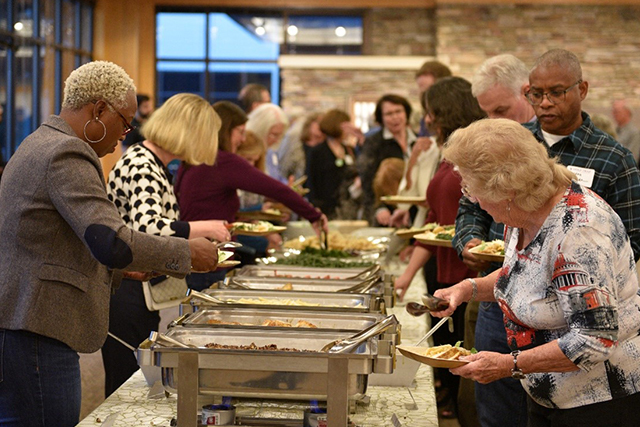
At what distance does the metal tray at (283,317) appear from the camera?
2158mm

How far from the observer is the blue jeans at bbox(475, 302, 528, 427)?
2.45 metres

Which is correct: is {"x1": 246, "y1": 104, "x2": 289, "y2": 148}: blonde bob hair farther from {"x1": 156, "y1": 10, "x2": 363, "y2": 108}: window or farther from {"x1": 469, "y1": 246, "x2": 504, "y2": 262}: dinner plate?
{"x1": 156, "y1": 10, "x2": 363, "y2": 108}: window

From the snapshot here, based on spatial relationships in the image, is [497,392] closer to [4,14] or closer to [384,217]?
[384,217]

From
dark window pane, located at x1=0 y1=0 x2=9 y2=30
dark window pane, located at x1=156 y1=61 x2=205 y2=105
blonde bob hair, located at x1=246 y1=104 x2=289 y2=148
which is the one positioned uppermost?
dark window pane, located at x1=0 y1=0 x2=9 y2=30

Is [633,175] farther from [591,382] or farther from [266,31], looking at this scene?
[266,31]

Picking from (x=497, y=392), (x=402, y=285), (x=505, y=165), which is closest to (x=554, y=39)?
(x=402, y=285)

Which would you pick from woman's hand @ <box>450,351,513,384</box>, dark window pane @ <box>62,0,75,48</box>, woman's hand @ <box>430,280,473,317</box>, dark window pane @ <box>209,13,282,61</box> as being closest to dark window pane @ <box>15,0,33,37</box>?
dark window pane @ <box>62,0,75,48</box>

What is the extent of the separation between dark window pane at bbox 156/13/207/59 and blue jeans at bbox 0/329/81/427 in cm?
1140

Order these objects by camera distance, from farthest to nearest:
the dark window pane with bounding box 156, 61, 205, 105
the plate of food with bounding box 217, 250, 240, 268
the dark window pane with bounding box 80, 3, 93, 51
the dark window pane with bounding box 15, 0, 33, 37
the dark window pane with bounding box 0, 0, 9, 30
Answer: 1. the dark window pane with bounding box 156, 61, 205, 105
2. the dark window pane with bounding box 80, 3, 93, 51
3. the dark window pane with bounding box 15, 0, 33, 37
4. the dark window pane with bounding box 0, 0, 9, 30
5. the plate of food with bounding box 217, 250, 240, 268

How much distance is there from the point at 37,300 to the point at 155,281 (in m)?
1.11

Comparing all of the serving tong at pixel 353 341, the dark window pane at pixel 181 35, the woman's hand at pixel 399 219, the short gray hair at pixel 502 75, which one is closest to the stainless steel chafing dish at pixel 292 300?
the serving tong at pixel 353 341

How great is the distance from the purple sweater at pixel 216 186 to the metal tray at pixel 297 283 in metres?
0.83

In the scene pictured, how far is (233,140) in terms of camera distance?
4.04m

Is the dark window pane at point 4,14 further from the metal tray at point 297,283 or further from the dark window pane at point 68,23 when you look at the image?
the metal tray at point 297,283
